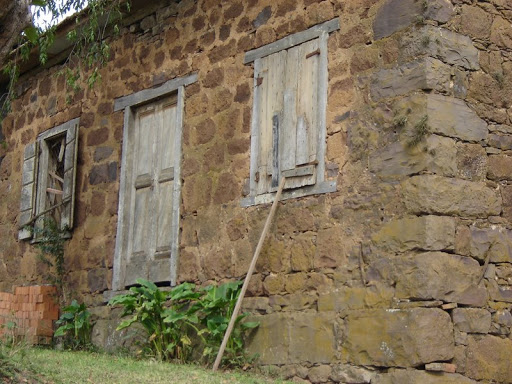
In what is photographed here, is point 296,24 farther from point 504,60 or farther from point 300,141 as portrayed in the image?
point 504,60

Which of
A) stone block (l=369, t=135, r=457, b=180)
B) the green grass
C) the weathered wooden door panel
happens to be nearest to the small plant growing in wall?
the weathered wooden door panel

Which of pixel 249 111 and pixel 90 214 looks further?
pixel 90 214

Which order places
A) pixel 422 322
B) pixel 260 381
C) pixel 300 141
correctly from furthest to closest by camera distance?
pixel 300 141
pixel 260 381
pixel 422 322

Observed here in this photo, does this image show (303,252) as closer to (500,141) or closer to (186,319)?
(186,319)

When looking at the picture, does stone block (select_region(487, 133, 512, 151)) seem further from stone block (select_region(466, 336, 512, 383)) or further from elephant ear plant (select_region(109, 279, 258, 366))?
elephant ear plant (select_region(109, 279, 258, 366))

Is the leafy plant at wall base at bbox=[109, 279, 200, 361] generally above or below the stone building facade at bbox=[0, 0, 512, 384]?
below

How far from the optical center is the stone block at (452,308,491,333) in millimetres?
6594

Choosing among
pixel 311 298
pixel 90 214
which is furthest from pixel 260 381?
pixel 90 214

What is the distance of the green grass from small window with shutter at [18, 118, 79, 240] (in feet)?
10.9

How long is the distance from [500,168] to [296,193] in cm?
167

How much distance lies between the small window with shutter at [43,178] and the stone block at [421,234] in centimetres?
513

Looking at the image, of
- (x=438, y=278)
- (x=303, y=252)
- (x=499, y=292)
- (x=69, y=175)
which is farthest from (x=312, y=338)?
(x=69, y=175)

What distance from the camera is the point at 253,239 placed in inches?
313

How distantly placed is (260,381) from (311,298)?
0.80 meters
